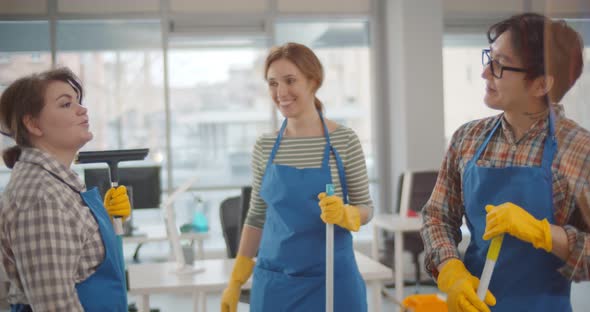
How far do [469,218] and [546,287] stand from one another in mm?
218

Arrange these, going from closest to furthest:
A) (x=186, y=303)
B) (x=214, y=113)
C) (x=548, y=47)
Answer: (x=548, y=47)
(x=186, y=303)
(x=214, y=113)

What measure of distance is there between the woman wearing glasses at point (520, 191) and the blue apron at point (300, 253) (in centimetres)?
47

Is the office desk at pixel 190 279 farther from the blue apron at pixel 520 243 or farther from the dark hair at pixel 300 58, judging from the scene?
the blue apron at pixel 520 243

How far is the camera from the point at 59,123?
4.58ft

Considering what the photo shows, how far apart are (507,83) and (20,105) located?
1.10 metres

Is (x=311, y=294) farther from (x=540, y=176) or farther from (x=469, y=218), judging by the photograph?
(x=540, y=176)

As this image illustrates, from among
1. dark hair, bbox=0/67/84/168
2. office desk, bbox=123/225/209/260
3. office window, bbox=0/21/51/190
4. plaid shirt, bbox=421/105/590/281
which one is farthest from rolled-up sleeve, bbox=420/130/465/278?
office window, bbox=0/21/51/190

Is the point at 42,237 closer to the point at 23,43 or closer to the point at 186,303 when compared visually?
the point at 186,303

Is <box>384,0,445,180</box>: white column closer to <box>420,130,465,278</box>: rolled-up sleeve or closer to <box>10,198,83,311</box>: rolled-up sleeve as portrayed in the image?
<box>420,130,465,278</box>: rolled-up sleeve

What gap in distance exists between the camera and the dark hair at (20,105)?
4.49 feet

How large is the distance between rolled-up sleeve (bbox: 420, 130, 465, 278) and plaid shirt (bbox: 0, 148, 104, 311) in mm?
795

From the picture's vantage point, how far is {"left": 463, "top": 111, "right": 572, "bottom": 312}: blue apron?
117 centimetres

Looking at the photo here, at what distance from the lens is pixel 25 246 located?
3.90 feet

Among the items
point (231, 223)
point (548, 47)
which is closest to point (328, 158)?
point (548, 47)
